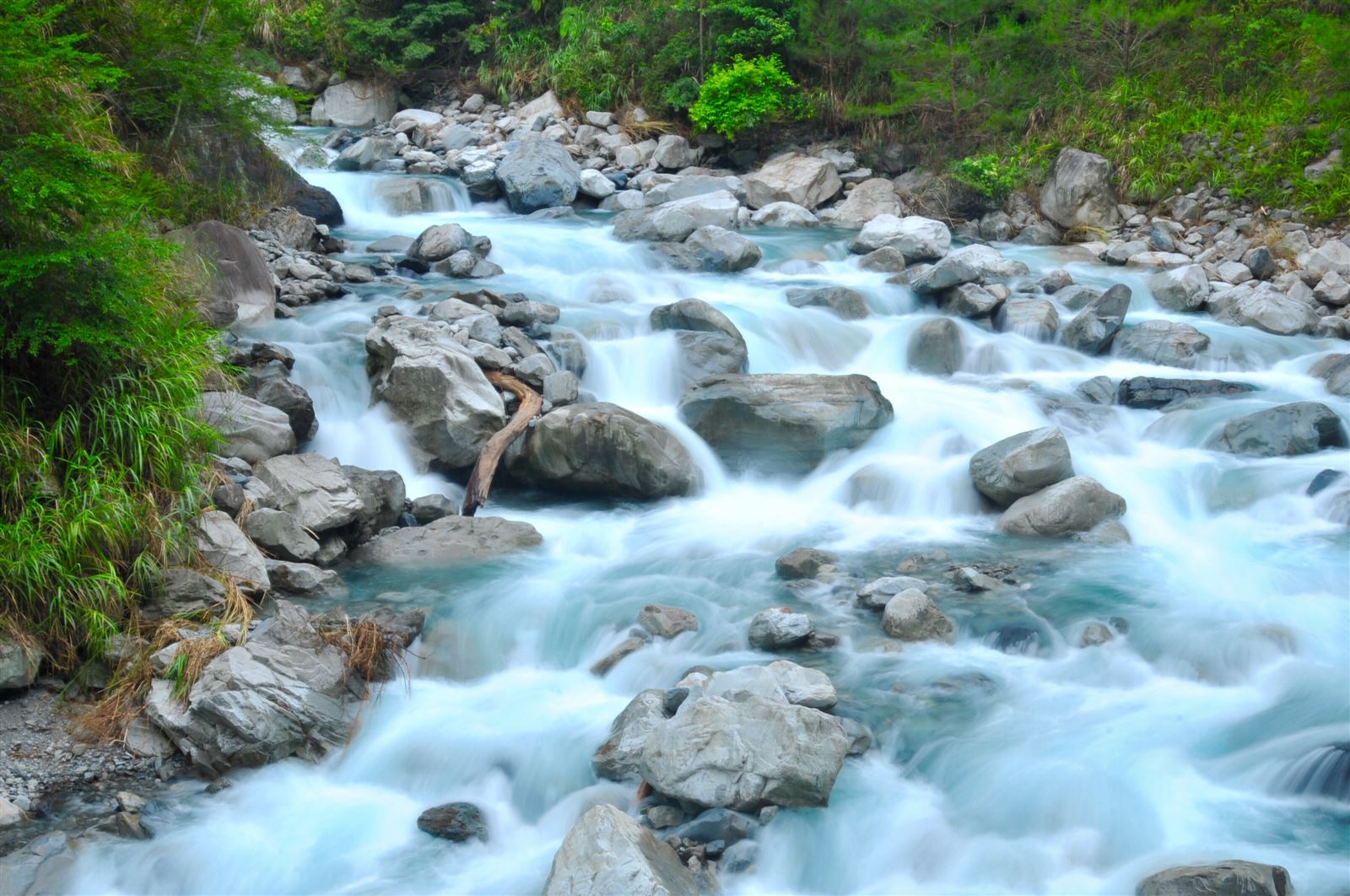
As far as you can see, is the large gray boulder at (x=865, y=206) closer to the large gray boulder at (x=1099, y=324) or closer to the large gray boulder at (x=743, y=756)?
the large gray boulder at (x=1099, y=324)

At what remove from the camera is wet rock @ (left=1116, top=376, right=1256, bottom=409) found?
8.95 meters

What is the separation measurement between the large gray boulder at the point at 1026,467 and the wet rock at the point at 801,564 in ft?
4.78

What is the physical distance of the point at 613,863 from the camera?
3555 mm

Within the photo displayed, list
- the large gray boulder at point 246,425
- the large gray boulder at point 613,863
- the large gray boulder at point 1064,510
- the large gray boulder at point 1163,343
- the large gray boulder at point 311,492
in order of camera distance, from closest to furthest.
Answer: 1. the large gray boulder at point 613,863
2. the large gray boulder at point 311,492
3. the large gray boulder at point 246,425
4. the large gray boulder at point 1064,510
5. the large gray boulder at point 1163,343

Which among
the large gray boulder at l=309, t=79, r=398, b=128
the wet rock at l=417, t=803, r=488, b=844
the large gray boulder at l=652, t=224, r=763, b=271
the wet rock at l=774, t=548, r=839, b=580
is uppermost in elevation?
the large gray boulder at l=309, t=79, r=398, b=128

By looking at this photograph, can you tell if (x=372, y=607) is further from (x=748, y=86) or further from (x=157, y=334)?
(x=748, y=86)

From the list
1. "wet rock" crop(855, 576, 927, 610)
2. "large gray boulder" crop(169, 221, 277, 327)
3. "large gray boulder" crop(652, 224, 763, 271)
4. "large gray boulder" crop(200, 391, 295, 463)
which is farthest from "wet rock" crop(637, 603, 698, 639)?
"large gray boulder" crop(652, 224, 763, 271)

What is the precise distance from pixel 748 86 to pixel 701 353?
8911 mm

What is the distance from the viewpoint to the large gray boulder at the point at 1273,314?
10.5 m

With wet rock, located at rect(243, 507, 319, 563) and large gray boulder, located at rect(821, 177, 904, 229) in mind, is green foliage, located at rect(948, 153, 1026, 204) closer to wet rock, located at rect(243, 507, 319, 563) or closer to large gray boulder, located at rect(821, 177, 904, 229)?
large gray boulder, located at rect(821, 177, 904, 229)

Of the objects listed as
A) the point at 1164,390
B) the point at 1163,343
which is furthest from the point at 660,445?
the point at 1163,343

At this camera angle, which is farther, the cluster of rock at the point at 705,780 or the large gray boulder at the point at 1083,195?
the large gray boulder at the point at 1083,195

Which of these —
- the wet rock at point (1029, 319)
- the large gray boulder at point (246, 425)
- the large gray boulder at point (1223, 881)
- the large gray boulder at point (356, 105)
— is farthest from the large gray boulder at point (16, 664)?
the large gray boulder at point (356, 105)

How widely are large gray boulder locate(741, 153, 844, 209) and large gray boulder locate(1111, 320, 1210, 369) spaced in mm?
6006
